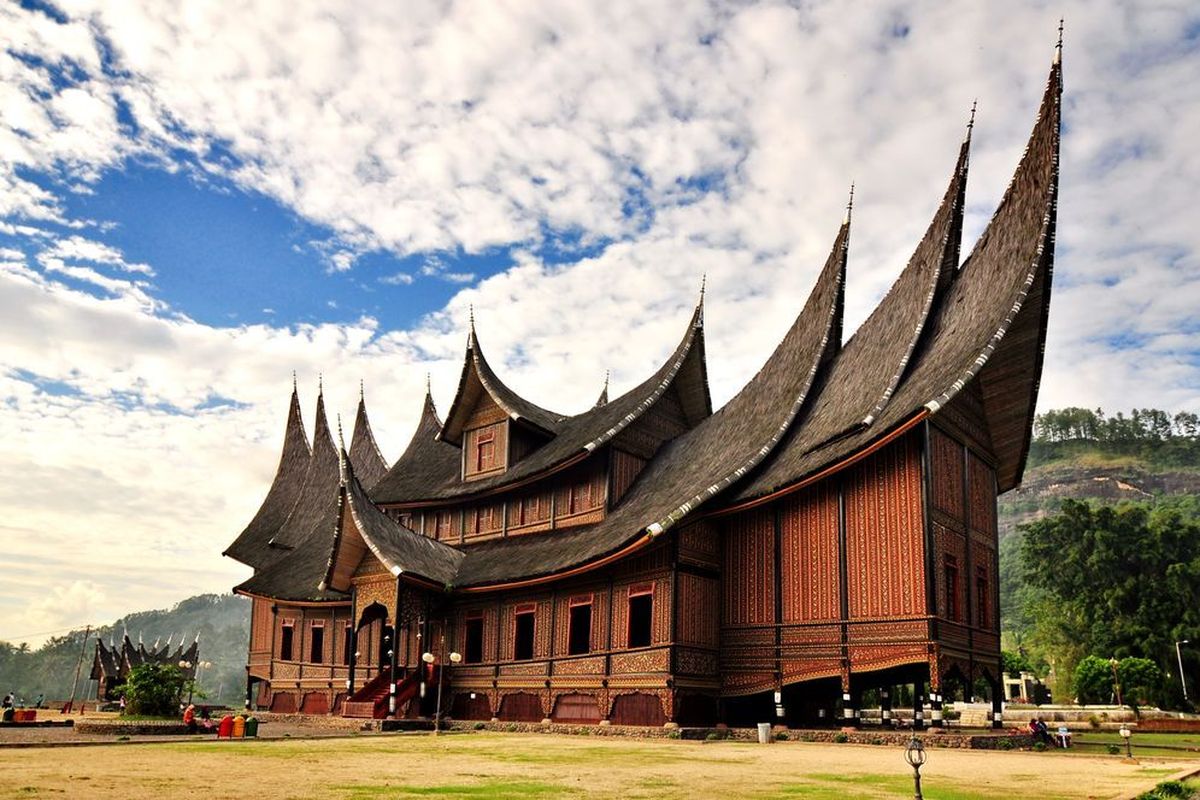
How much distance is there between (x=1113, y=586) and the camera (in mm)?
50906

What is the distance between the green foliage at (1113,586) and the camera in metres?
47.0

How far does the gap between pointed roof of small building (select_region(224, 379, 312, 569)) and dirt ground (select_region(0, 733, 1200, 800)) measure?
74.6ft

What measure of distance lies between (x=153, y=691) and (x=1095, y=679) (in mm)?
40738

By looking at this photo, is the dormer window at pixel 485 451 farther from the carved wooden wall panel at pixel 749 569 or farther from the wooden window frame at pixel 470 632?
the carved wooden wall panel at pixel 749 569

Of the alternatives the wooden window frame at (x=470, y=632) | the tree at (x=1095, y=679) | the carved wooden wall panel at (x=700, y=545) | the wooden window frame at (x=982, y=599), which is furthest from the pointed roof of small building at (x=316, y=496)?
the tree at (x=1095, y=679)

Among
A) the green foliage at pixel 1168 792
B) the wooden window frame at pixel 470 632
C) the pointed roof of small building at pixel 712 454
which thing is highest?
the pointed roof of small building at pixel 712 454

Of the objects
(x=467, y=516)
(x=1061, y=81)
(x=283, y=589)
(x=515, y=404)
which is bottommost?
(x=283, y=589)

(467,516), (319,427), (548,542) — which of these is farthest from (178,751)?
(319,427)

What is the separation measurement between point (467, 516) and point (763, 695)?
1179 cm

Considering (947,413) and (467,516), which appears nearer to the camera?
(947,413)

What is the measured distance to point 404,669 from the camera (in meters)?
26.4

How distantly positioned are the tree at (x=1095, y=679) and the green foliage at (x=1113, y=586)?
0.05 m

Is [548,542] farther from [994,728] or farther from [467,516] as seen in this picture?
[994,728]

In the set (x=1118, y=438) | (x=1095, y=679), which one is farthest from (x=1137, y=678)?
(x=1118, y=438)
